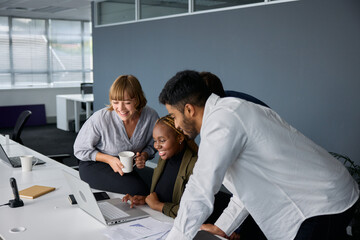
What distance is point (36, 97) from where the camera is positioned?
386 inches

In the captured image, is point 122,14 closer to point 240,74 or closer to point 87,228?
point 240,74

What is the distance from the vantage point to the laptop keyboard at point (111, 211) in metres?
1.92

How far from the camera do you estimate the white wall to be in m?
9.41

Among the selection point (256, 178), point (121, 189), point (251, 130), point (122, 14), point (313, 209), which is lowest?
point (121, 189)

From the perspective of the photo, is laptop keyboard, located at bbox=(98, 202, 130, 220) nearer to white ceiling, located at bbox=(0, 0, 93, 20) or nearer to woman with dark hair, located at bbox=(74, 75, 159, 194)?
woman with dark hair, located at bbox=(74, 75, 159, 194)

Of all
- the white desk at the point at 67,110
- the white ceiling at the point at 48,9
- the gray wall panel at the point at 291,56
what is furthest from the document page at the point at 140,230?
the white desk at the point at 67,110

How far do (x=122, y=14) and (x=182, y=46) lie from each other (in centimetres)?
163

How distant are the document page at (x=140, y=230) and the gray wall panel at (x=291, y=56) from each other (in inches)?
92.0

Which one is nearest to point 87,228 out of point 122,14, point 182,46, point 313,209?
point 313,209

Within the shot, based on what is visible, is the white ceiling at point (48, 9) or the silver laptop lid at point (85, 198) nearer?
the silver laptop lid at point (85, 198)

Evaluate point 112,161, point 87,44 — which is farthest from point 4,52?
point 112,161

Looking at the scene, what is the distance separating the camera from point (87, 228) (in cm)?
179

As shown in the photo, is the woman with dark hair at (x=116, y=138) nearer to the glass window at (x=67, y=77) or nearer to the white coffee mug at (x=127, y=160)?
the white coffee mug at (x=127, y=160)

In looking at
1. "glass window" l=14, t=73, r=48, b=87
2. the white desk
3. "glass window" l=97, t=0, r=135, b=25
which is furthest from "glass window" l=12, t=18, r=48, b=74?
"glass window" l=97, t=0, r=135, b=25
